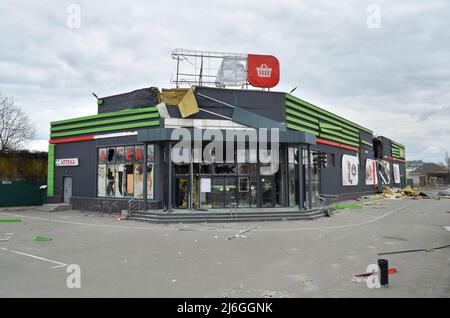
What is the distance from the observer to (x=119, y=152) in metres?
25.5

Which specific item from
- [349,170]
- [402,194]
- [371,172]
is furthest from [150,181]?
[402,194]

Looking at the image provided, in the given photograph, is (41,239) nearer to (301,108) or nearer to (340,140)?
(301,108)

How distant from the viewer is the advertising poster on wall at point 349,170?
36.3m

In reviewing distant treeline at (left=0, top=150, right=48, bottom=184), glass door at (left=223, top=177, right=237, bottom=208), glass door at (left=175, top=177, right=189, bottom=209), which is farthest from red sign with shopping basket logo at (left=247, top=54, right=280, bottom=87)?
distant treeline at (left=0, top=150, right=48, bottom=184)

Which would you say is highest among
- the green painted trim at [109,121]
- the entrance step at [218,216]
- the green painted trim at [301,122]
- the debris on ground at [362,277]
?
the green painted trim at [301,122]

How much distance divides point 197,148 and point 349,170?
2115 cm

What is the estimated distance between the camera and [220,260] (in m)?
10.3

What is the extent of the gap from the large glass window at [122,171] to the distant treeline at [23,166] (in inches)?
436

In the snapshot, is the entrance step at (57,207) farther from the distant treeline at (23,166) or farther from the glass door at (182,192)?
the glass door at (182,192)

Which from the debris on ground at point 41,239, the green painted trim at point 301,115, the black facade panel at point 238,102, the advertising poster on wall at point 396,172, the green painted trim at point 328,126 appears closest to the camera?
the debris on ground at point 41,239

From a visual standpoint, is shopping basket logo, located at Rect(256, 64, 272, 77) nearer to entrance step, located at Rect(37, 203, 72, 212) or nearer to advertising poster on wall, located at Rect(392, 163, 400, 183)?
entrance step, located at Rect(37, 203, 72, 212)

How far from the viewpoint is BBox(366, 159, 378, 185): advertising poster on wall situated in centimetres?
4419

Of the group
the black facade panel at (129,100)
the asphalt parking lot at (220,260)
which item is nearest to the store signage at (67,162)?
the black facade panel at (129,100)

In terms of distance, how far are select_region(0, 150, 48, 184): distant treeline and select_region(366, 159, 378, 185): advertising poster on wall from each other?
35913 mm
